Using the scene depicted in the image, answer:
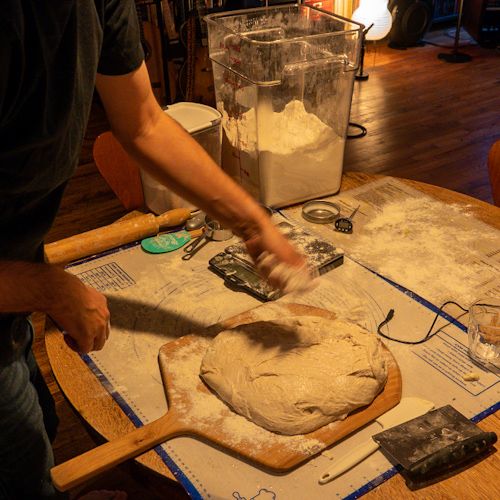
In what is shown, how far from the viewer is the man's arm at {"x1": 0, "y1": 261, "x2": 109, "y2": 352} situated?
2.48 ft

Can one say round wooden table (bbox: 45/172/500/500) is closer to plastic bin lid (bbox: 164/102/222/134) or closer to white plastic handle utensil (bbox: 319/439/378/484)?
white plastic handle utensil (bbox: 319/439/378/484)

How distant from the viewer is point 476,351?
1015 millimetres

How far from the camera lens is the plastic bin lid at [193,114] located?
1.49m

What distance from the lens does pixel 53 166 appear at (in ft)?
2.79

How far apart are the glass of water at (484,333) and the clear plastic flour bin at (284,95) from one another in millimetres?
581

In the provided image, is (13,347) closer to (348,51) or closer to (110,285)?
(110,285)

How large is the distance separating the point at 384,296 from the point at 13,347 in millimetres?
679

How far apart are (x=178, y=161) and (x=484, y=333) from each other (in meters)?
0.62

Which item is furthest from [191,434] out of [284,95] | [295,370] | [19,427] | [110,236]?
[284,95]

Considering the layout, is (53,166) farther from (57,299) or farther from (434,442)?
(434,442)

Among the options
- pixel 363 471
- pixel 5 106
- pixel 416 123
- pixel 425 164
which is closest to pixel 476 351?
pixel 363 471

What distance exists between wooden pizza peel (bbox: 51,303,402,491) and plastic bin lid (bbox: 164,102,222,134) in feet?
2.32

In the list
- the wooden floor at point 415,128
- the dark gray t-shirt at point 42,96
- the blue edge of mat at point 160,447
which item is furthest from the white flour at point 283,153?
the wooden floor at point 415,128

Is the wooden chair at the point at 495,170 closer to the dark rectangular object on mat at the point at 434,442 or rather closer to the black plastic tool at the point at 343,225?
the black plastic tool at the point at 343,225
